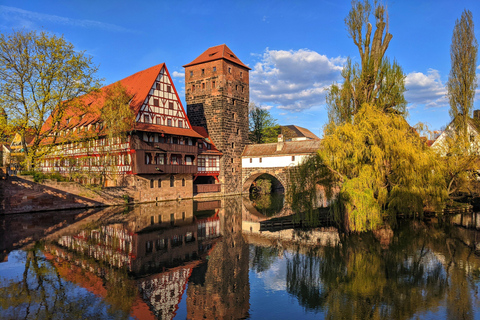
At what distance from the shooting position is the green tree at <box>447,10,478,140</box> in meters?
27.2

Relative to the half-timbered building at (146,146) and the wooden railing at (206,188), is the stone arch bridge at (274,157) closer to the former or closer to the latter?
the wooden railing at (206,188)

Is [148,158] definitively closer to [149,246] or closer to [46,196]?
[46,196]

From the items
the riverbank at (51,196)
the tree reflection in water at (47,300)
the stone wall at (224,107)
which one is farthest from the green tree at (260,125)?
the tree reflection in water at (47,300)

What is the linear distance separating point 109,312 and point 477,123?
33340 millimetres

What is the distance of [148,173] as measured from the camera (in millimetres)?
30000

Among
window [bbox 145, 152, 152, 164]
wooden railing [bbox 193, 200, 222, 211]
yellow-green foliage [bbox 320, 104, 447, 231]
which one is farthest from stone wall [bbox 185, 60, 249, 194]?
yellow-green foliage [bbox 320, 104, 447, 231]

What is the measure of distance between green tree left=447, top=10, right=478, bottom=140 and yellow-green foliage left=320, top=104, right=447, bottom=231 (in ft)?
37.8

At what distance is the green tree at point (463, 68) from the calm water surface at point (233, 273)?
12828 millimetres

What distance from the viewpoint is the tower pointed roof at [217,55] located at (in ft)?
130

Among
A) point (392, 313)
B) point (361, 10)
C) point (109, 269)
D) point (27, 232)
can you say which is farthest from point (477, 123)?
point (27, 232)

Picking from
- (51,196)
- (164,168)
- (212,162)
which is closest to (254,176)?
(212,162)

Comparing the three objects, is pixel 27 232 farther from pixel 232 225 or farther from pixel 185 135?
pixel 185 135

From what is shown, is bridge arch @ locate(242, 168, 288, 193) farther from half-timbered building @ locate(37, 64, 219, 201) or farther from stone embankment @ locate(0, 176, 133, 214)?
stone embankment @ locate(0, 176, 133, 214)

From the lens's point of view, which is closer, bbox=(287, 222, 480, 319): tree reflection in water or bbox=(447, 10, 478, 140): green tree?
bbox=(287, 222, 480, 319): tree reflection in water
